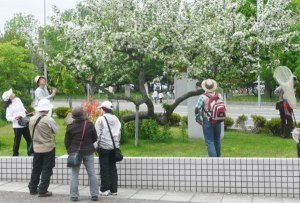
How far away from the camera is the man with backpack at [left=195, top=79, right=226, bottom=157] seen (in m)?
10.3

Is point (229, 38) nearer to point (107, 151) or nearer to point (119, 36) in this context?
point (119, 36)

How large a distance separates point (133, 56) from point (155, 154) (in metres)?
3.38

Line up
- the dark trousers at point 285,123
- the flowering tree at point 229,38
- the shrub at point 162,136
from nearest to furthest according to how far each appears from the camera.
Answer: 1. the flowering tree at point 229,38
2. the shrub at point 162,136
3. the dark trousers at point 285,123

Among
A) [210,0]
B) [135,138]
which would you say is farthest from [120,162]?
[210,0]

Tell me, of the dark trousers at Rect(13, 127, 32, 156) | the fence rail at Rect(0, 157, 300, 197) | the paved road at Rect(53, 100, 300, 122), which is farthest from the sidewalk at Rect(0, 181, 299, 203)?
the paved road at Rect(53, 100, 300, 122)

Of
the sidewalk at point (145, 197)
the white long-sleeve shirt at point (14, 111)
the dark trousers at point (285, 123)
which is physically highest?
the white long-sleeve shirt at point (14, 111)

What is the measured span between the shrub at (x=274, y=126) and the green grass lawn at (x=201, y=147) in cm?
29

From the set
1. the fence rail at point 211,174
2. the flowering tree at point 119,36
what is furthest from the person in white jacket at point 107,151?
the flowering tree at point 119,36

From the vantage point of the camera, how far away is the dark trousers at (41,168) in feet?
29.2

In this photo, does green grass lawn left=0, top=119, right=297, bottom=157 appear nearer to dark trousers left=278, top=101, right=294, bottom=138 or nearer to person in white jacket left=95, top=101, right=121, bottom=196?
dark trousers left=278, top=101, right=294, bottom=138

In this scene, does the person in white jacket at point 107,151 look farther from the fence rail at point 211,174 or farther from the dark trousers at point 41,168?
the dark trousers at point 41,168

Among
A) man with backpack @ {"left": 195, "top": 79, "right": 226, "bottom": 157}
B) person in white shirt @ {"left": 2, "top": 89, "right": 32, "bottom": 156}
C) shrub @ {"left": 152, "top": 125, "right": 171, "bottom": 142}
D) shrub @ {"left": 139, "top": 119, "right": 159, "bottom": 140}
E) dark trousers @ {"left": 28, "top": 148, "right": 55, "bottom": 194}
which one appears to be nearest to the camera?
dark trousers @ {"left": 28, "top": 148, "right": 55, "bottom": 194}

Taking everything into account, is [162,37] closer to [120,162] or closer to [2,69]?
[120,162]

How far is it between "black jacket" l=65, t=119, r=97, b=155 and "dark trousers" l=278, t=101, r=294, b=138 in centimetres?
873
